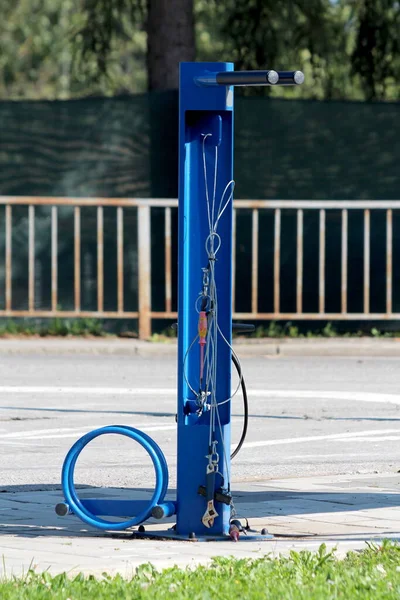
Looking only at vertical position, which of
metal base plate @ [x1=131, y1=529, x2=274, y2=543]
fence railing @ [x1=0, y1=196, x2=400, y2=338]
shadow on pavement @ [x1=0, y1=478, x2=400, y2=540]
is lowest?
shadow on pavement @ [x1=0, y1=478, x2=400, y2=540]

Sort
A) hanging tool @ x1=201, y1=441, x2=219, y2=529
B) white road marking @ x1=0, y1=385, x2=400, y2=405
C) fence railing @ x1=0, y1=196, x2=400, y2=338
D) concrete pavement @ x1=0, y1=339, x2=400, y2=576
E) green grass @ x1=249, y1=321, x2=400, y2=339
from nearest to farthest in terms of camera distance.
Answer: concrete pavement @ x1=0, y1=339, x2=400, y2=576, hanging tool @ x1=201, y1=441, x2=219, y2=529, white road marking @ x1=0, y1=385, x2=400, y2=405, fence railing @ x1=0, y1=196, x2=400, y2=338, green grass @ x1=249, y1=321, x2=400, y2=339

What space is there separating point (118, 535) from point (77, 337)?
30.9 ft

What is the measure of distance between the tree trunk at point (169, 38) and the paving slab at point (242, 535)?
1103cm

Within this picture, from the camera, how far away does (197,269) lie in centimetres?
624

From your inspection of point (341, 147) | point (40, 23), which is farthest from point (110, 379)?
point (40, 23)

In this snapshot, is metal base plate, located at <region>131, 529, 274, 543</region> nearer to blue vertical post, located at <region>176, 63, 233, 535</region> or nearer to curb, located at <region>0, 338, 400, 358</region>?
blue vertical post, located at <region>176, 63, 233, 535</region>

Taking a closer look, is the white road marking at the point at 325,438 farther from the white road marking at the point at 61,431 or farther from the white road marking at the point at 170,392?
the white road marking at the point at 170,392

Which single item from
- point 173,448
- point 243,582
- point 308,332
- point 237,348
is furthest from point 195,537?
point 308,332

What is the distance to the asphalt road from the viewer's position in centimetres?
823

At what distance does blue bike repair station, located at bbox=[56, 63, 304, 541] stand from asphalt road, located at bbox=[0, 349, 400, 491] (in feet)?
4.87

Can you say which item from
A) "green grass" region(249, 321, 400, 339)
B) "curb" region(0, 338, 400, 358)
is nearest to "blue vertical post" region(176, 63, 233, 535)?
"curb" region(0, 338, 400, 358)

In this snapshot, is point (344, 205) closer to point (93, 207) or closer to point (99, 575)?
point (93, 207)

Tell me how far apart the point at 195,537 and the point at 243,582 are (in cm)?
110

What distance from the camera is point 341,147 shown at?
16062 mm
